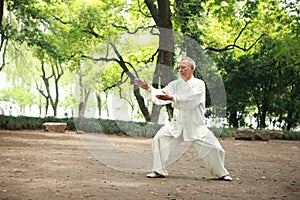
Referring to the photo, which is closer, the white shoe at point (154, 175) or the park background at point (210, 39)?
the white shoe at point (154, 175)

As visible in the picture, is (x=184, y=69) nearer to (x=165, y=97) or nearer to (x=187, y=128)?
(x=165, y=97)

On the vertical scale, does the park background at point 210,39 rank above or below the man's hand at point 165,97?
above

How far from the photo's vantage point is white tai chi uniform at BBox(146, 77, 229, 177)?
713 cm

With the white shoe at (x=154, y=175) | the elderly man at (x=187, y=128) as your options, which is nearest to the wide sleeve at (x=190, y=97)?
the elderly man at (x=187, y=128)

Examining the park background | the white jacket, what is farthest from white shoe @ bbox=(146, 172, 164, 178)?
the park background

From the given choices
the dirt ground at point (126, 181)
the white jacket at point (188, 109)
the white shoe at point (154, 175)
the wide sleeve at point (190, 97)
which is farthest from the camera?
the white shoe at point (154, 175)

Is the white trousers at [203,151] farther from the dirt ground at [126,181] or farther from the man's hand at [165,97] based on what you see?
the man's hand at [165,97]

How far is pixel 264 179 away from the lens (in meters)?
7.59

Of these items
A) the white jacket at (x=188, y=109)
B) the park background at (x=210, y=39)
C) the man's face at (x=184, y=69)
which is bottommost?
the white jacket at (x=188, y=109)

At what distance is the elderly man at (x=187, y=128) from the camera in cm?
712

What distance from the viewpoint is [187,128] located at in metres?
7.19

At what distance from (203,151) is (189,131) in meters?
0.35

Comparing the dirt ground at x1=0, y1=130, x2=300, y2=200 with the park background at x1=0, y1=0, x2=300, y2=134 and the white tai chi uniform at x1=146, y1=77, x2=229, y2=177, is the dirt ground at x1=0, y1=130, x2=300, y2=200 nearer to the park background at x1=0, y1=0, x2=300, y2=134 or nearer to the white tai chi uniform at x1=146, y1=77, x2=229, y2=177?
the white tai chi uniform at x1=146, y1=77, x2=229, y2=177

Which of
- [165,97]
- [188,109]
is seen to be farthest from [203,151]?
[165,97]
